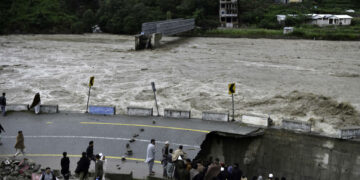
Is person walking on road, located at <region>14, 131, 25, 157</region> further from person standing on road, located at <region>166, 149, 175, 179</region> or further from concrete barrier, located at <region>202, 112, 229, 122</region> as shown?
concrete barrier, located at <region>202, 112, 229, 122</region>

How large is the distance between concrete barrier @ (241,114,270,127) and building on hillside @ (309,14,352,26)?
64.1 metres

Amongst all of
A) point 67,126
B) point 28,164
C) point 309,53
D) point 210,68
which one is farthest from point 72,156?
point 309,53

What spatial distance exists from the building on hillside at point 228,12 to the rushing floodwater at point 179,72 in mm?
20532

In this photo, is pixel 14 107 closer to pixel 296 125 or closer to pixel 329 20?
pixel 296 125

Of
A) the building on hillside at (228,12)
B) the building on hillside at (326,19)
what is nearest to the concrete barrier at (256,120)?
the building on hillside at (326,19)

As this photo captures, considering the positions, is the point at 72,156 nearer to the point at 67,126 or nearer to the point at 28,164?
the point at 28,164

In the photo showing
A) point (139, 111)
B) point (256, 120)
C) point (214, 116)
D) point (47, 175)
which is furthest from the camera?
point (139, 111)

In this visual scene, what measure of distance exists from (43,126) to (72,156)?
4462 millimetres

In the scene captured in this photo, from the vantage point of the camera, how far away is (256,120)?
65.6 feet

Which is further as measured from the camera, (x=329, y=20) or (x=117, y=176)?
(x=329, y=20)

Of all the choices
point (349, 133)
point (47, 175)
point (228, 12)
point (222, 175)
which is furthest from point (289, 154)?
point (228, 12)

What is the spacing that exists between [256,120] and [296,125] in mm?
2084

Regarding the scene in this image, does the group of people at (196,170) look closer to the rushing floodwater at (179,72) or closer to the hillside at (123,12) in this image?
the rushing floodwater at (179,72)

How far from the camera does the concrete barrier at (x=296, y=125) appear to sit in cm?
1892
